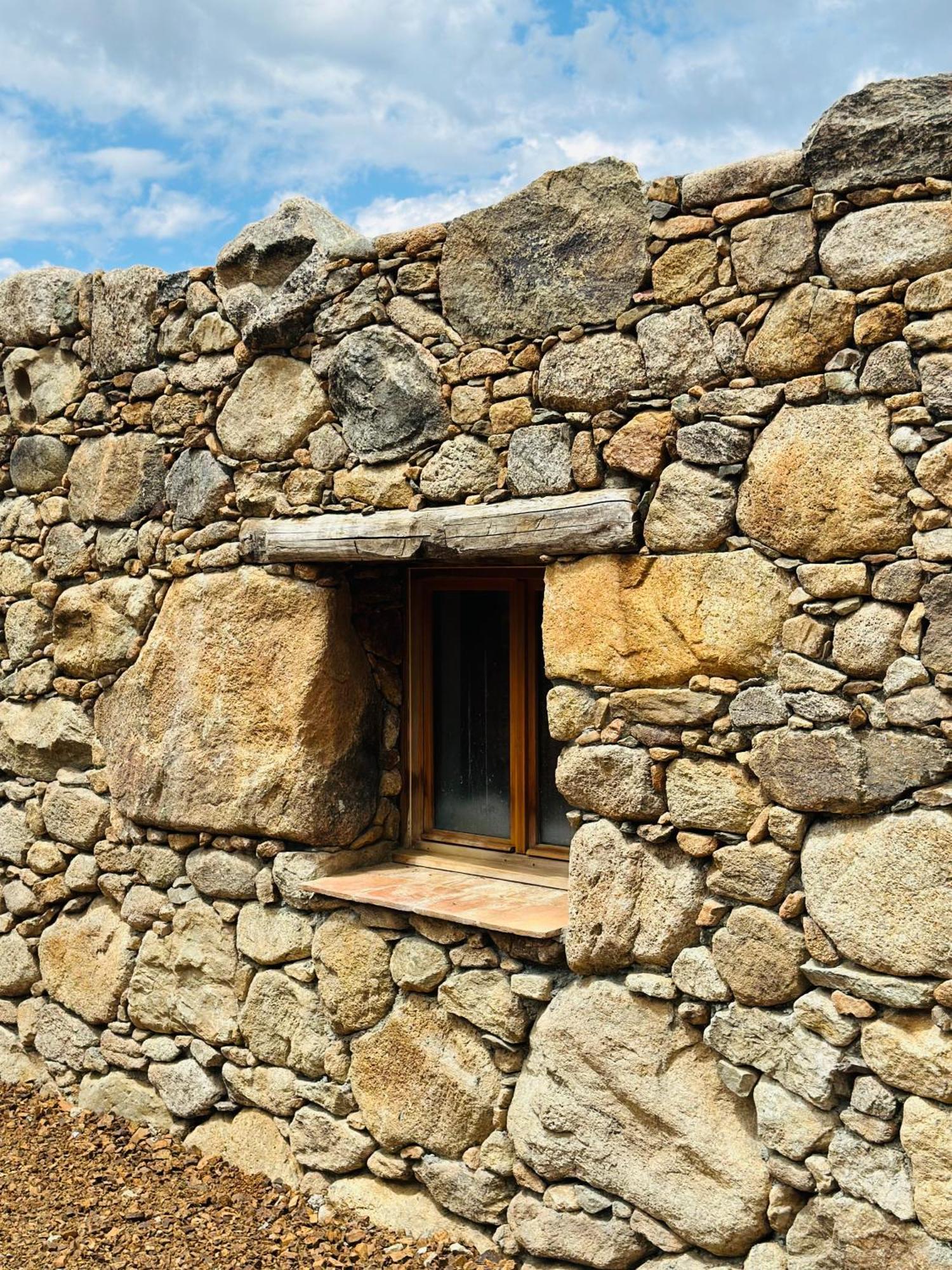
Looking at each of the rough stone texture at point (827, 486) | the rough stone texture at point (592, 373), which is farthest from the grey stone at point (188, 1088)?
the rough stone texture at point (827, 486)

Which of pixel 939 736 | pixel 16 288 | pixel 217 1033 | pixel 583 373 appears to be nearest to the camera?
pixel 939 736

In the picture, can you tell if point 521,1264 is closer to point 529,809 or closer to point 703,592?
point 529,809

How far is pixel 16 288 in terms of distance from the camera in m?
4.66

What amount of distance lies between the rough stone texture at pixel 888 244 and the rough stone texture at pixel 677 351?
12.9 inches

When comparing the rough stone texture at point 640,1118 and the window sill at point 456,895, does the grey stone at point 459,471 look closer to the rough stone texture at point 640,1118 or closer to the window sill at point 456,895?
the window sill at point 456,895

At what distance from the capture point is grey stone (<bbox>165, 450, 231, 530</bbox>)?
157 inches

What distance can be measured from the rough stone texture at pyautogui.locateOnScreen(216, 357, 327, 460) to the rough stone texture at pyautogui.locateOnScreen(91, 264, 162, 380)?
0.51 m

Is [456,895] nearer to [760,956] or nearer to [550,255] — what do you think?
[760,956]

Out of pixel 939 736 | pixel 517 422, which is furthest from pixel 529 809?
pixel 939 736

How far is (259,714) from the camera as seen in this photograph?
3.86 m

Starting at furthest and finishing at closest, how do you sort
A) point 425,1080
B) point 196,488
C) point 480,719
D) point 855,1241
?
point 196,488 → point 480,719 → point 425,1080 → point 855,1241

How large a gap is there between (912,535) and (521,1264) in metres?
2.25

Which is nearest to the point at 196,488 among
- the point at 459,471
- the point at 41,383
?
the point at 41,383

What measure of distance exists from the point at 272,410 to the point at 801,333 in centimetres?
181
